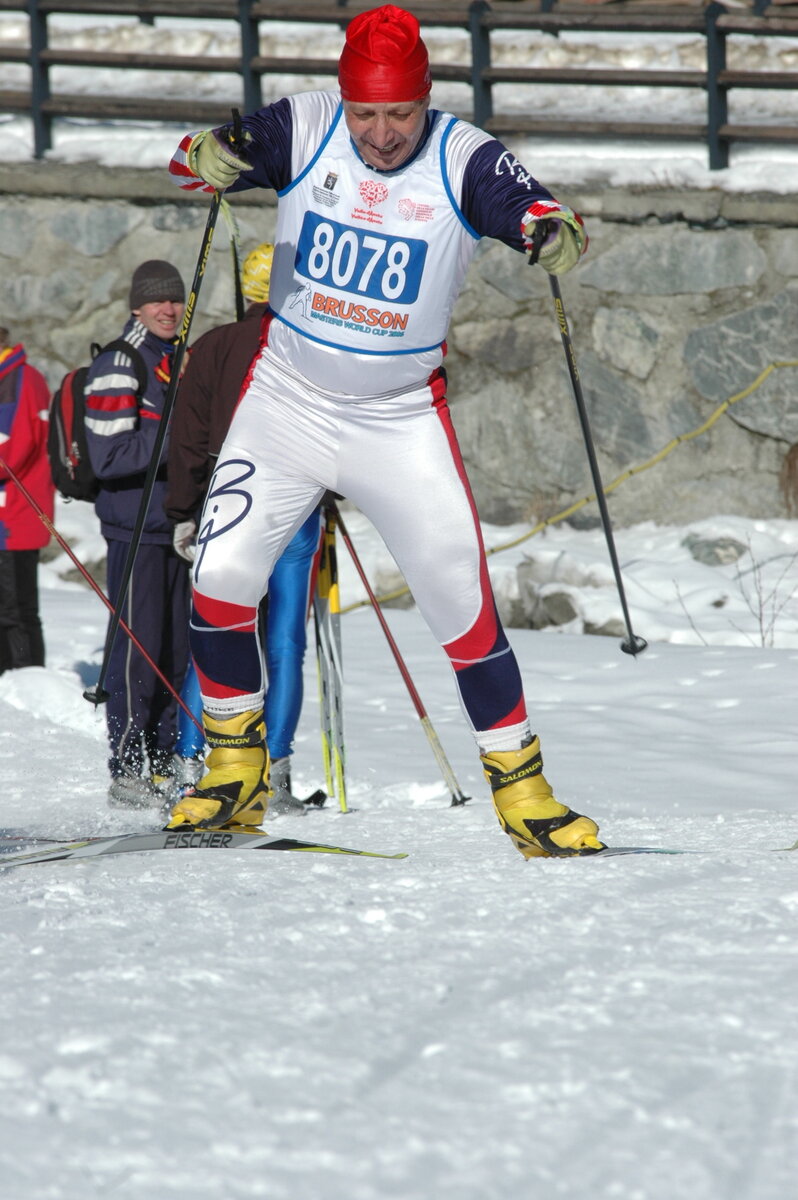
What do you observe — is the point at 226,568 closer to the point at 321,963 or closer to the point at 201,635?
the point at 201,635

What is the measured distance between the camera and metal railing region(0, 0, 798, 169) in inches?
366

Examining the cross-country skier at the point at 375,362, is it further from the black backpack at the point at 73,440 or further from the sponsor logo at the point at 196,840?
the black backpack at the point at 73,440

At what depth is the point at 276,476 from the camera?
150 inches

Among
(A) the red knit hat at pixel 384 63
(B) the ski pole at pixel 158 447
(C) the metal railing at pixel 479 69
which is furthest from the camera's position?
(C) the metal railing at pixel 479 69

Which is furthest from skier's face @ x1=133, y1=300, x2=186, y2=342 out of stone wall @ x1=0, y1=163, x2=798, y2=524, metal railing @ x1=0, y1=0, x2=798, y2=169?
metal railing @ x1=0, y1=0, x2=798, y2=169

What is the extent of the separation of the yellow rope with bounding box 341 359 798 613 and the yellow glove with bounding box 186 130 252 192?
5.29m

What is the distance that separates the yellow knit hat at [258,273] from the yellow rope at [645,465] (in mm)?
3904

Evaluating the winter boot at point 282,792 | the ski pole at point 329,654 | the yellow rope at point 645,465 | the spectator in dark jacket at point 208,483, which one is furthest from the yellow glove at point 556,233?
the yellow rope at point 645,465

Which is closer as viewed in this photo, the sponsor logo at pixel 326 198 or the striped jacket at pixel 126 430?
the sponsor logo at pixel 326 198

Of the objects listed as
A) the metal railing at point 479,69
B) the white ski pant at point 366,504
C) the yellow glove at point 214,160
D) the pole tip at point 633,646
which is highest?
the metal railing at point 479,69

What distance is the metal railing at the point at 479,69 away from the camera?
30.5 ft

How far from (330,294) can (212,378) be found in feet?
4.27

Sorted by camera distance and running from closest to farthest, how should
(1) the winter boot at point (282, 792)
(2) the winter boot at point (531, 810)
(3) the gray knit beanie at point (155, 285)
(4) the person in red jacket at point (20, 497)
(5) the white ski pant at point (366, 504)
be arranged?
(5) the white ski pant at point (366, 504)
(2) the winter boot at point (531, 810)
(1) the winter boot at point (282, 792)
(3) the gray knit beanie at point (155, 285)
(4) the person in red jacket at point (20, 497)

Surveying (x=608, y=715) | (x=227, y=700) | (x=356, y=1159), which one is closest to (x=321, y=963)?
(x=356, y=1159)
